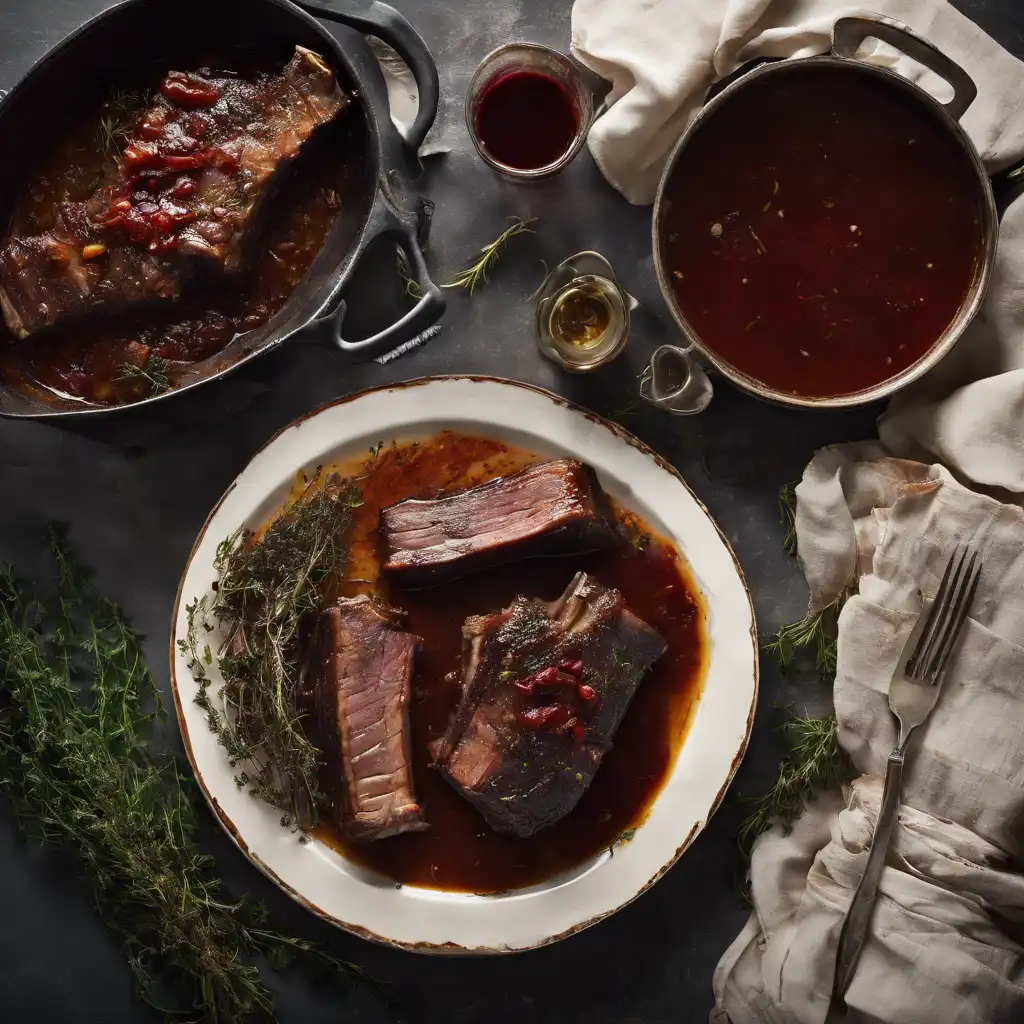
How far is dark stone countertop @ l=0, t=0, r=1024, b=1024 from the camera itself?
3.59 metres

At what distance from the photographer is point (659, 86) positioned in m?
3.27

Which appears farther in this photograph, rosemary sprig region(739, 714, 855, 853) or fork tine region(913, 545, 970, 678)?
rosemary sprig region(739, 714, 855, 853)

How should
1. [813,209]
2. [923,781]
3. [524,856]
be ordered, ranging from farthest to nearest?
1. [524,856]
2. [923,781]
3. [813,209]

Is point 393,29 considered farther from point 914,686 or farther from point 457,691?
point 914,686

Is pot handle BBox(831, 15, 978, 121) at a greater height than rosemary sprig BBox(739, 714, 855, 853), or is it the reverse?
pot handle BBox(831, 15, 978, 121)

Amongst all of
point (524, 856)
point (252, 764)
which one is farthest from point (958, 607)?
point (252, 764)

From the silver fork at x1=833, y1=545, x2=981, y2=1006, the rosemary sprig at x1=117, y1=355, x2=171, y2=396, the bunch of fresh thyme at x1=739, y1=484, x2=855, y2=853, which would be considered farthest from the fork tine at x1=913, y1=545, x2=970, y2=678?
the rosemary sprig at x1=117, y1=355, x2=171, y2=396

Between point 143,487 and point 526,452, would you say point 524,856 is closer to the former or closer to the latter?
point 526,452

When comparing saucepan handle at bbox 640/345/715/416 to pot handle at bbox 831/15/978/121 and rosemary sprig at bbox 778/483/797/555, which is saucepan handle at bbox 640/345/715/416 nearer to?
rosemary sprig at bbox 778/483/797/555

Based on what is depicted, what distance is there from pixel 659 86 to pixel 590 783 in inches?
96.2

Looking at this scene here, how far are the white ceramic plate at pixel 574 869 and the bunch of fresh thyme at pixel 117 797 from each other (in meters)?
0.26

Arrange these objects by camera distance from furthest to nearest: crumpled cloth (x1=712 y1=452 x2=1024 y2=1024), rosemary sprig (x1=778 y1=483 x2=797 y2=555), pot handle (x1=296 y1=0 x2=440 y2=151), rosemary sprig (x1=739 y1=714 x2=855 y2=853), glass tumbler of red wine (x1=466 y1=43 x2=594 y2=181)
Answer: rosemary sprig (x1=778 y1=483 x2=797 y2=555) < rosemary sprig (x1=739 y1=714 x2=855 y2=853) < glass tumbler of red wine (x1=466 y1=43 x2=594 y2=181) < crumpled cloth (x1=712 y1=452 x2=1024 y2=1024) < pot handle (x1=296 y1=0 x2=440 y2=151)

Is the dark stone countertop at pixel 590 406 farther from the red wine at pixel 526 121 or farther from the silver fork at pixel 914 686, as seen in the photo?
the silver fork at pixel 914 686

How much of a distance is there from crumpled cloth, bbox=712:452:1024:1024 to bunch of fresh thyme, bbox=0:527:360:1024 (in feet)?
5.72
